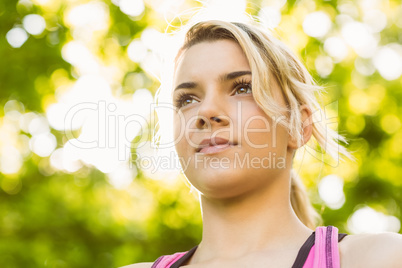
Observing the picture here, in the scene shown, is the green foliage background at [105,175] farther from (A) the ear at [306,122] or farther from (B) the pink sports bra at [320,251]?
(B) the pink sports bra at [320,251]

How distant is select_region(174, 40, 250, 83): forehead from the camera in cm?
226

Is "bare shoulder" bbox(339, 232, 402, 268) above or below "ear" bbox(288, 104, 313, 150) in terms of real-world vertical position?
below

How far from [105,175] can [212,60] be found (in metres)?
5.67

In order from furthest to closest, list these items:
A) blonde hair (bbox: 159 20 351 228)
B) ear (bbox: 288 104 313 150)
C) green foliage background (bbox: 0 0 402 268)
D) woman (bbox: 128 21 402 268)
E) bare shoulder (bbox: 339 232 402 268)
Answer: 1. green foliage background (bbox: 0 0 402 268)
2. ear (bbox: 288 104 313 150)
3. blonde hair (bbox: 159 20 351 228)
4. woman (bbox: 128 21 402 268)
5. bare shoulder (bbox: 339 232 402 268)

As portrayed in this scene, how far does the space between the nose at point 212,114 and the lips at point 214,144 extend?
0.20 feet

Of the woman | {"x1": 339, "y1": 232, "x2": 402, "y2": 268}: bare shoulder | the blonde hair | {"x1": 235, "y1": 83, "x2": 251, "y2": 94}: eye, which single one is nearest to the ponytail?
the blonde hair

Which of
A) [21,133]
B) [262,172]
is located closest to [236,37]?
[262,172]

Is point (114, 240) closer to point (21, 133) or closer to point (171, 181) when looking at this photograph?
point (171, 181)

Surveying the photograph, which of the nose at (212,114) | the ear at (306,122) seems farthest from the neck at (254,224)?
the nose at (212,114)

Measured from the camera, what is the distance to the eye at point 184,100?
2.36 metres

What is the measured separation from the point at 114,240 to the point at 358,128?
382 cm

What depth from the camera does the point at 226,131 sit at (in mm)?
2117

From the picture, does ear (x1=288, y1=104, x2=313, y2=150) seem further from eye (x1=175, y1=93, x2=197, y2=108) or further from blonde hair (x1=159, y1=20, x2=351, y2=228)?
eye (x1=175, y1=93, x2=197, y2=108)

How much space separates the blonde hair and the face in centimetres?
3
